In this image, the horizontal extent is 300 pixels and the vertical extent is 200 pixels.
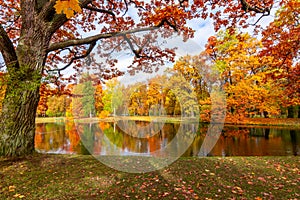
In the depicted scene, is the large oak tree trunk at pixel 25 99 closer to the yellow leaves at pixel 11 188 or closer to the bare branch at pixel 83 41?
the bare branch at pixel 83 41

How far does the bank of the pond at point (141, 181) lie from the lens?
2.37m

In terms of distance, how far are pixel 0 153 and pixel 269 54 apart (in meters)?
7.95

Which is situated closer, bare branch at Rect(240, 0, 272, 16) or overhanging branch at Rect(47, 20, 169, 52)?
overhanging branch at Rect(47, 20, 169, 52)

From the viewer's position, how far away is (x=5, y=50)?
3477mm

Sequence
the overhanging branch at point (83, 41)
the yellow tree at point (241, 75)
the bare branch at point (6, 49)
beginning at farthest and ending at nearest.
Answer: the yellow tree at point (241, 75)
the overhanging branch at point (83, 41)
the bare branch at point (6, 49)

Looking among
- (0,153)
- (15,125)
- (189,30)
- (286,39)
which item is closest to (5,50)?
(15,125)

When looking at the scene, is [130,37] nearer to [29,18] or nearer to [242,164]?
[29,18]

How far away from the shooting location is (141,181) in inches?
108

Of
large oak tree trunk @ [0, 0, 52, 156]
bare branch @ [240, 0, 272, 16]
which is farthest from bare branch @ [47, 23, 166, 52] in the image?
bare branch @ [240, 0, 272, 16]

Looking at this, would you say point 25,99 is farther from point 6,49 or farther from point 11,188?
point 11,188

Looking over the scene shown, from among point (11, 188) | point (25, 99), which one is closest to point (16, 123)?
point (25, 99)

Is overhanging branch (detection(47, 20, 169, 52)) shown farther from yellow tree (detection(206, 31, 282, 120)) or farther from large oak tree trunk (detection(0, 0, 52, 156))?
yellow tree (detection(206, 31, 282, 120))

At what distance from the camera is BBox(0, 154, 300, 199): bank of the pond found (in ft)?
7.77

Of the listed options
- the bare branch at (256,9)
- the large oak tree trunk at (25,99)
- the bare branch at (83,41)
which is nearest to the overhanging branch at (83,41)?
the bare branch at (83,41)
